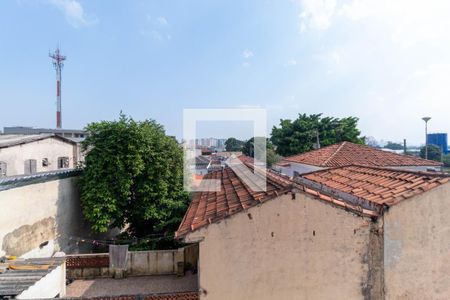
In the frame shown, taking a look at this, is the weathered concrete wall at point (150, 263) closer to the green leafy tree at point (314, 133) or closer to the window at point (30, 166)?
the window at point (30, 166)

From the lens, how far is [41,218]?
1057 cm

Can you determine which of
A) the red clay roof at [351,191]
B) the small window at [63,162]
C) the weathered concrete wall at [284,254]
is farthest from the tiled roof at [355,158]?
the small window at [63,162]

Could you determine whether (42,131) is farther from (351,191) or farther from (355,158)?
(351,191)

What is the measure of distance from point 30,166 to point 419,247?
877 inches

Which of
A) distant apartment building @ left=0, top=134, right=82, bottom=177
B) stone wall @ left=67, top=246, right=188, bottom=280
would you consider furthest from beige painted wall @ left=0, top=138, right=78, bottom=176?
stone wall @ left=67, top=246, right=188, bottom=280

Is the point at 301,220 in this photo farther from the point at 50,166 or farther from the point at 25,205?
the point at 50,166

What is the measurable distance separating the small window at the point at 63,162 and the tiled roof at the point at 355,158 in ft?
63.5

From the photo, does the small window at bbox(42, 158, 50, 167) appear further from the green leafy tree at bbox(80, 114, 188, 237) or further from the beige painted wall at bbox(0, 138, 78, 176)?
the green leafy tree at bbox(80, 114, 188, 237)

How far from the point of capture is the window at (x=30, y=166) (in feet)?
58.5

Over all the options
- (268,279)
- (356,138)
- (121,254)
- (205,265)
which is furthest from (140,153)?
(356,138)

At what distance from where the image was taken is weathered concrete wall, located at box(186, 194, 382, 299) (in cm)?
570

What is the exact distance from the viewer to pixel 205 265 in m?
5.81

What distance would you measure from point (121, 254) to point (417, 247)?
9.86m

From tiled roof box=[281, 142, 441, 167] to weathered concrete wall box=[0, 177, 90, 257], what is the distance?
1330 centimetres
